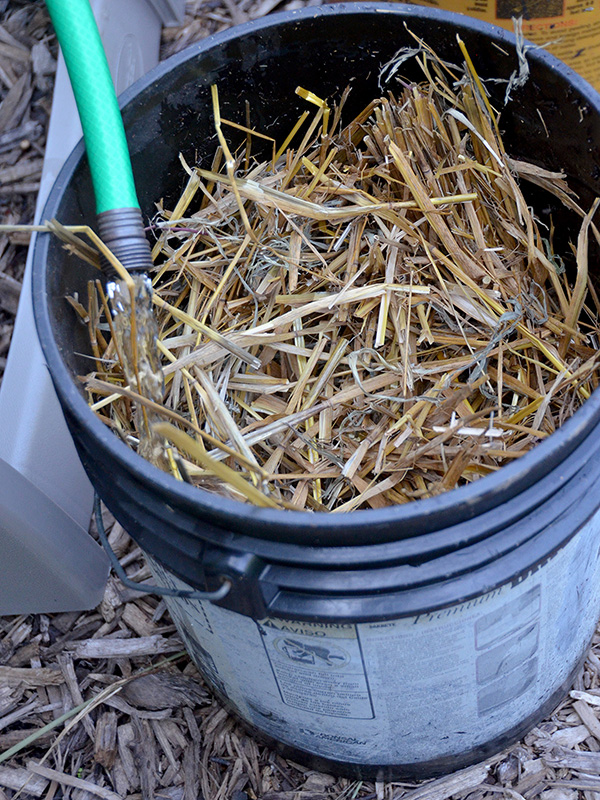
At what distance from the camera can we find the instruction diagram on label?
35.5 inches

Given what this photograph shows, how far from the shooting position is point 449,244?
1.22m

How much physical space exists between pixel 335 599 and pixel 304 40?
0.93 meters

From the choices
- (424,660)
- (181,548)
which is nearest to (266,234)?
(181,548)

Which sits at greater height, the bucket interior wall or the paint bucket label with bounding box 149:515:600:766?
the bucket interior wall

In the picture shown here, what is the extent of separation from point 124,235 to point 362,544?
1.92 feet

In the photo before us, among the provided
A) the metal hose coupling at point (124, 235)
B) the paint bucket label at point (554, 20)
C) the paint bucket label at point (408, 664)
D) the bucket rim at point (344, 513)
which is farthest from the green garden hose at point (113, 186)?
the paint bucket label at point (554, 20)

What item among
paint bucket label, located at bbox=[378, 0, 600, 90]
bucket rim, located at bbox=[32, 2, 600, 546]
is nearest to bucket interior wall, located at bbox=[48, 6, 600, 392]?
bucket rim, located at bbox=[32, 2, 600, 546]

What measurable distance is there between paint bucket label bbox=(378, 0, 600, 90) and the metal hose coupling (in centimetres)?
93

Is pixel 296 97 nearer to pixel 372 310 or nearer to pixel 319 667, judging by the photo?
pixel 372 310

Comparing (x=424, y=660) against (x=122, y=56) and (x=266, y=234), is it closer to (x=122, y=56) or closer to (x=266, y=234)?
(x=266, y=234)

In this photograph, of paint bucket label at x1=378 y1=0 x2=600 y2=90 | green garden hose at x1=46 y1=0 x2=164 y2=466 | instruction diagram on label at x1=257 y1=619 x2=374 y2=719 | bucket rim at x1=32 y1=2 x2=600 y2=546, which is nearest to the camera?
bucket rim at x1=32 y1=2 x2=600 y2=546

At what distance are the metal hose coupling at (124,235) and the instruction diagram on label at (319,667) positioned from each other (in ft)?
1.79

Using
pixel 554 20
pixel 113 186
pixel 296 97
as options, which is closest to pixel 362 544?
pixel 113 186

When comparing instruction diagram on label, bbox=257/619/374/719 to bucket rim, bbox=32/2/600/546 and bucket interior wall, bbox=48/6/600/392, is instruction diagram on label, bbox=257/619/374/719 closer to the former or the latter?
bucket rim, bbox=32/2/600/546
